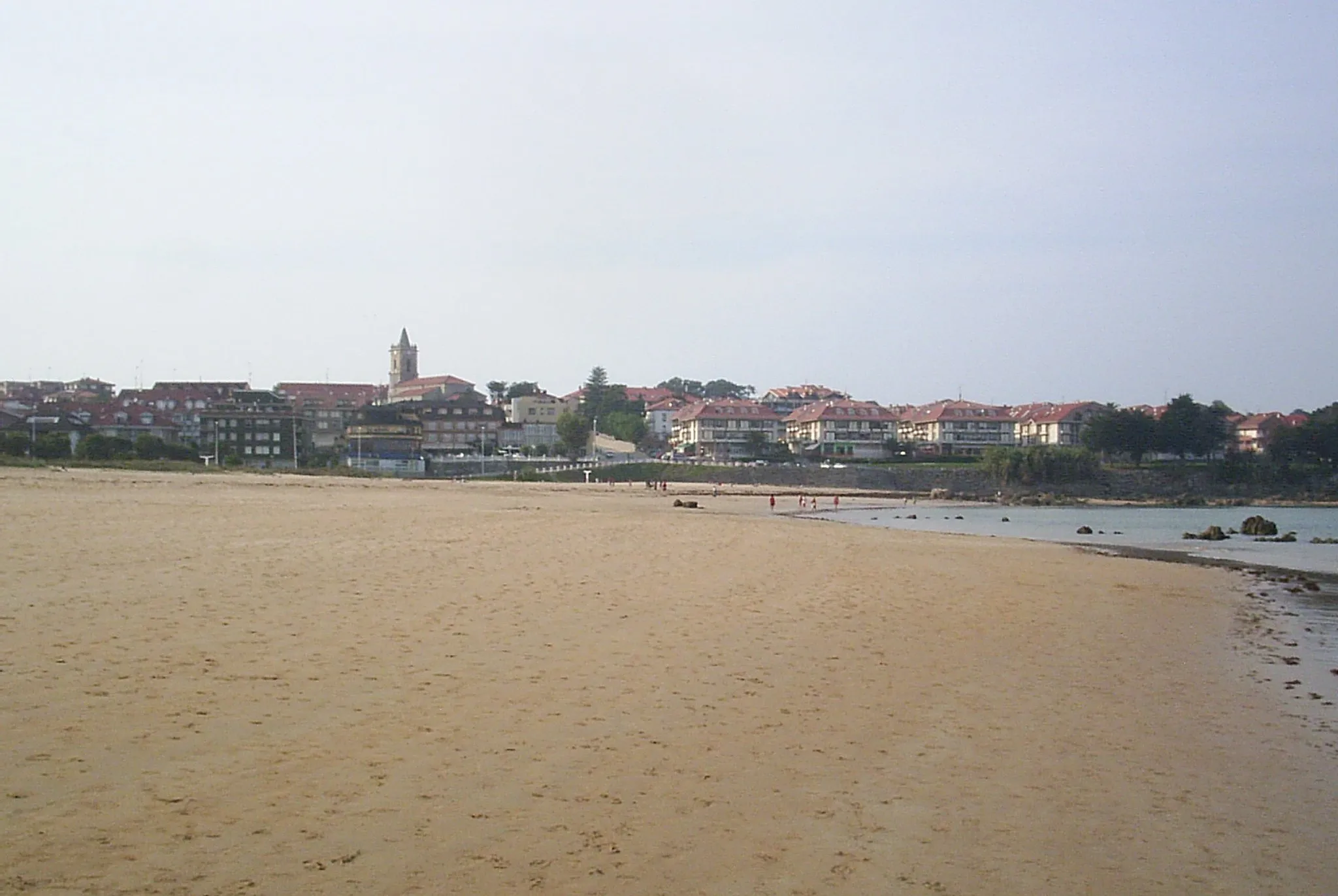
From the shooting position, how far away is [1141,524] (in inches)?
1857

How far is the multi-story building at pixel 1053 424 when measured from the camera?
112m

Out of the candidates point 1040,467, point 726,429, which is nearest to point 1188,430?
point 1040,467

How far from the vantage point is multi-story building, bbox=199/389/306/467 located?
86750mm

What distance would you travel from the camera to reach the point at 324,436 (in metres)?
110

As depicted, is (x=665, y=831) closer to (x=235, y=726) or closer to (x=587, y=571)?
(x=235, y=726)

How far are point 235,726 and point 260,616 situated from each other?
3839 mm

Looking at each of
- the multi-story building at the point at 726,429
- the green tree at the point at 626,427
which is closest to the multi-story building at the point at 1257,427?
the multi-story building at the point at 726,429

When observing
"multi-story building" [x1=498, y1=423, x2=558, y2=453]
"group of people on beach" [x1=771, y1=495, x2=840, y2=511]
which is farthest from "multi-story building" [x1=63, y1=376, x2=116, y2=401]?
"group of people on beach" [x1=771, y1=495, x2=840, y2=511]

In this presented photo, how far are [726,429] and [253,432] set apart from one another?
4973cm

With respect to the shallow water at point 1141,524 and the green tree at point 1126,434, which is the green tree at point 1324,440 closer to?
the green tree at point 1126,434

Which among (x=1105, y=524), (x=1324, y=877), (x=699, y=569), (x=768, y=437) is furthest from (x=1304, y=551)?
(x=768, y=437)

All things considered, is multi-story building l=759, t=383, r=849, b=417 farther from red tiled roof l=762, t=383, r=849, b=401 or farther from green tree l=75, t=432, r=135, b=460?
green tree l=75, t=432, r=135, b=460

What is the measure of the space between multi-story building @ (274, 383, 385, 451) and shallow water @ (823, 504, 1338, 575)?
6521cm

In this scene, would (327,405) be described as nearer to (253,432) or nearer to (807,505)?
(253,432)
